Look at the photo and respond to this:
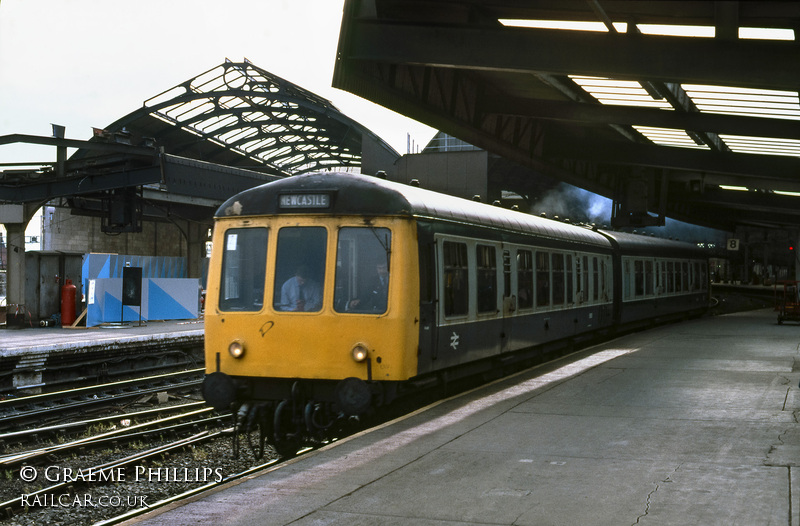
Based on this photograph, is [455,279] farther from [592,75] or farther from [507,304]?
[592,75]

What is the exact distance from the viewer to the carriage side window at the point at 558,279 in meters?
15.2

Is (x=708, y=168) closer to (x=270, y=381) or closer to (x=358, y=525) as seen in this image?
(x=270, y=381)

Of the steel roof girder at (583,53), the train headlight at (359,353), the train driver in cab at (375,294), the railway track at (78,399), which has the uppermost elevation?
the steel roof girder at (583,53)

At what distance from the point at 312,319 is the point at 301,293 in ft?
1.06

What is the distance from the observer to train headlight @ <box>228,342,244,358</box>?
372 inches

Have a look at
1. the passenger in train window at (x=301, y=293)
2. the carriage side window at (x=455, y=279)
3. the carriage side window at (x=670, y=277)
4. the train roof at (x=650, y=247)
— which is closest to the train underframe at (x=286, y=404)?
the passenger in train window at (x=301, y=293)

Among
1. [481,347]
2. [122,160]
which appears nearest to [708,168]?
[481,347]

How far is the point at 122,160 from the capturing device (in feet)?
83.1

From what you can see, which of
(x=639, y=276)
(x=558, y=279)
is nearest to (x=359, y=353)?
(x=558, y=279)

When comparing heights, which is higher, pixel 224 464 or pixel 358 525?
pixel 358 525

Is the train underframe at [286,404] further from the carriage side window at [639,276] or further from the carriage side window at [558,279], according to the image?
the carriage side window at [639,276]

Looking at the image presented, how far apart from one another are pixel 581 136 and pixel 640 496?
1741cm

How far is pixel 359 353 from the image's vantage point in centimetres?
912

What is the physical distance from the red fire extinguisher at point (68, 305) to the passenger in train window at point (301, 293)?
17194 millimetres
